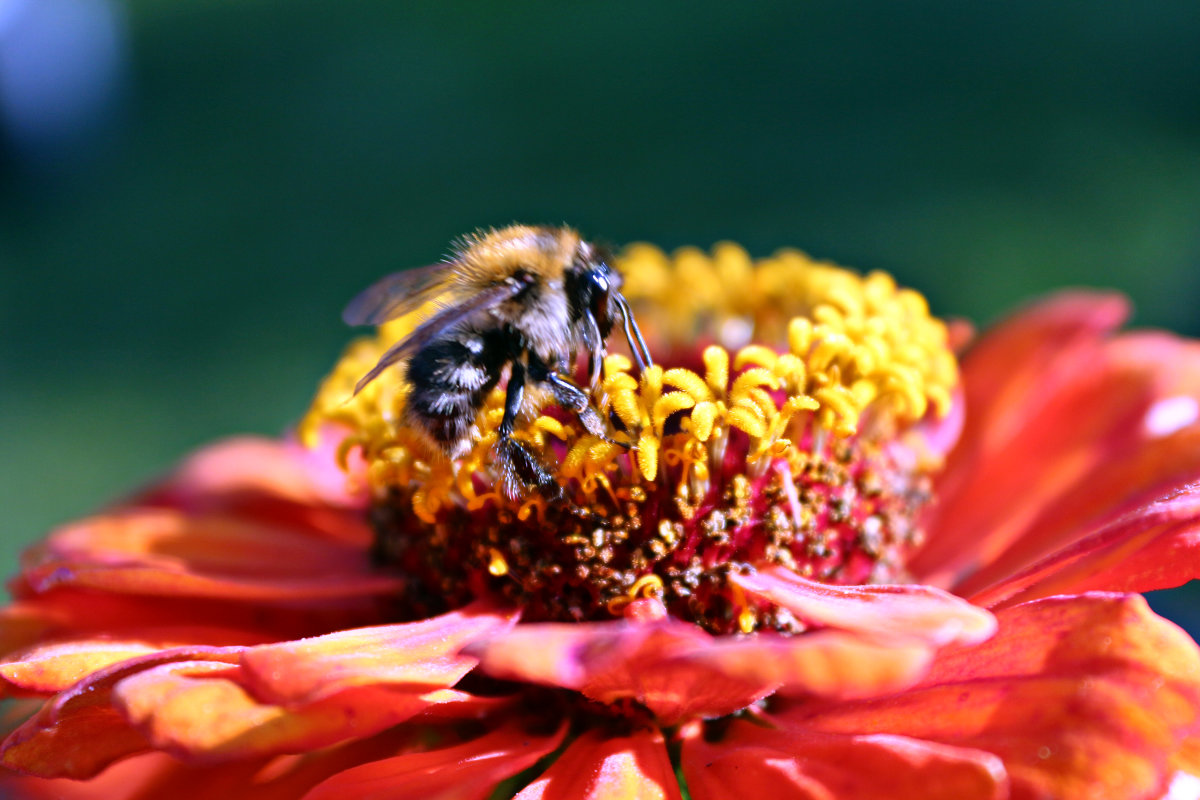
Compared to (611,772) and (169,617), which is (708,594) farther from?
(169,617)

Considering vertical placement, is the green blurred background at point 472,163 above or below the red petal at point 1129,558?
above

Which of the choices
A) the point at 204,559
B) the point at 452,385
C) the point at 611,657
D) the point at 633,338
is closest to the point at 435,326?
the point at 452,385

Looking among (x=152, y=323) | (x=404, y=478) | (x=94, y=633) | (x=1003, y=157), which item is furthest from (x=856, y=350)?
(x=152, y=323)

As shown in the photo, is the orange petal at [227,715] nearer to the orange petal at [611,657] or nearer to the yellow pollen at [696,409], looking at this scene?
the orange petal at [611,657]

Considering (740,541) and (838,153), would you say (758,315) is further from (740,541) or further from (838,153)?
(838,153)

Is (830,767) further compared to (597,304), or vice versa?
(597,304)

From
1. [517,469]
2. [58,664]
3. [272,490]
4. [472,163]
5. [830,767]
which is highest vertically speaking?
[472,163]

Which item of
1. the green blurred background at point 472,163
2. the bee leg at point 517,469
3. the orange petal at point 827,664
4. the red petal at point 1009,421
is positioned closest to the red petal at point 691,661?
the orange petal at point 827,664
